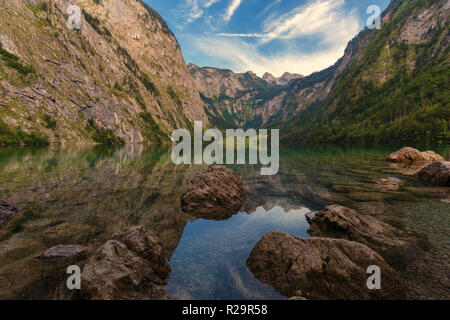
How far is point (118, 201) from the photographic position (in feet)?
68.2

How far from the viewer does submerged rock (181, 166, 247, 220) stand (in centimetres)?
1966

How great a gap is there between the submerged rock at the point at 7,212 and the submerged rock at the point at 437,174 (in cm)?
4179

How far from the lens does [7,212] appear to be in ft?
51.4

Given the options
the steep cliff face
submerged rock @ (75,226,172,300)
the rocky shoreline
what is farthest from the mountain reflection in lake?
the steep cliff face

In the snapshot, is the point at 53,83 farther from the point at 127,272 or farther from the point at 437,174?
the point at 437,174

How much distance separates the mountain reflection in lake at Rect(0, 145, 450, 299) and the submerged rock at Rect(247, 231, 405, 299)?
71 cm

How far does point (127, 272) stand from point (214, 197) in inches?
552

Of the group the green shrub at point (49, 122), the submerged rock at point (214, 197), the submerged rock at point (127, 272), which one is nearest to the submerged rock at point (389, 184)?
the submerged rock at point (214, 197)

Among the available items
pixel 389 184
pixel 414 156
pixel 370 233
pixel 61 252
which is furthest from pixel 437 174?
pixel 61 252

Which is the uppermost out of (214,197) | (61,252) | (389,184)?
(389,184)

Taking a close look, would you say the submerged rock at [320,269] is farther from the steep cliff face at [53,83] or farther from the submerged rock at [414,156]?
the steep cliff face at [53,83]

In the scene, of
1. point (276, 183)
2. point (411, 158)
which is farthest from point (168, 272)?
point (411, 158)

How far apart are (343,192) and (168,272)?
21386 mm
